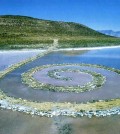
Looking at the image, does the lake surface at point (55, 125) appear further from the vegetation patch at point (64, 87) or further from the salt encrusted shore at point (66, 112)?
the vegetation patch at point (64, 87)

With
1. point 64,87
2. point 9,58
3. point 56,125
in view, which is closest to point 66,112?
point 56,125

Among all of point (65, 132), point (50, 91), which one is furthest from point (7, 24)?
point (65, 132)

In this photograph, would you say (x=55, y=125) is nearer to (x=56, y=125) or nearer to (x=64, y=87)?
(x=56, y=125)

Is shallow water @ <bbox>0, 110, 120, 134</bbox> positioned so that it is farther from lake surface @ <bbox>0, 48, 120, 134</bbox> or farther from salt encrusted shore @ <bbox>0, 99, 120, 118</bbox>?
salt encrusted shore @ <bbox>0, 99, 120, 118</bbox>

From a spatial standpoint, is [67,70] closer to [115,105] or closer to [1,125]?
[115,105]

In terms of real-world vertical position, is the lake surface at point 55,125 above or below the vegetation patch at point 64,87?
below

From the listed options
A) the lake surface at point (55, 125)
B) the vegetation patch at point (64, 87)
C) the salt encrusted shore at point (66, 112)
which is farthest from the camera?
the vegetation patch at point (64, 87)

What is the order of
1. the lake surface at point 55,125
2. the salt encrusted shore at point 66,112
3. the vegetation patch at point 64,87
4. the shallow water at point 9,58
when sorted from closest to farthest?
1. the lake surface at point 55,125
2. the salt encrusted shore at point 66,112
3. the vegetation patch at point 64,87
4. the shallow water at point 9,58

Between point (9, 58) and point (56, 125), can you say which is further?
point (9, 58)

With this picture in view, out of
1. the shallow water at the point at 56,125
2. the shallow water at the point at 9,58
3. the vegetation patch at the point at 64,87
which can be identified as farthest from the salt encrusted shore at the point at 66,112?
the shallow water at the point at 9,58

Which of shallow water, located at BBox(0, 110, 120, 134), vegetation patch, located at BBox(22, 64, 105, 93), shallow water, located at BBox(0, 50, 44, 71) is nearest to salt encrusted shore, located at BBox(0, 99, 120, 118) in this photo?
shallow water, located at BBox(0, 110, 120, 134)

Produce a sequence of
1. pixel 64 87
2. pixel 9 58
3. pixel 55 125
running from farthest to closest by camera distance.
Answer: pixel 9 58, pixel 64 87, pixel 55 125
